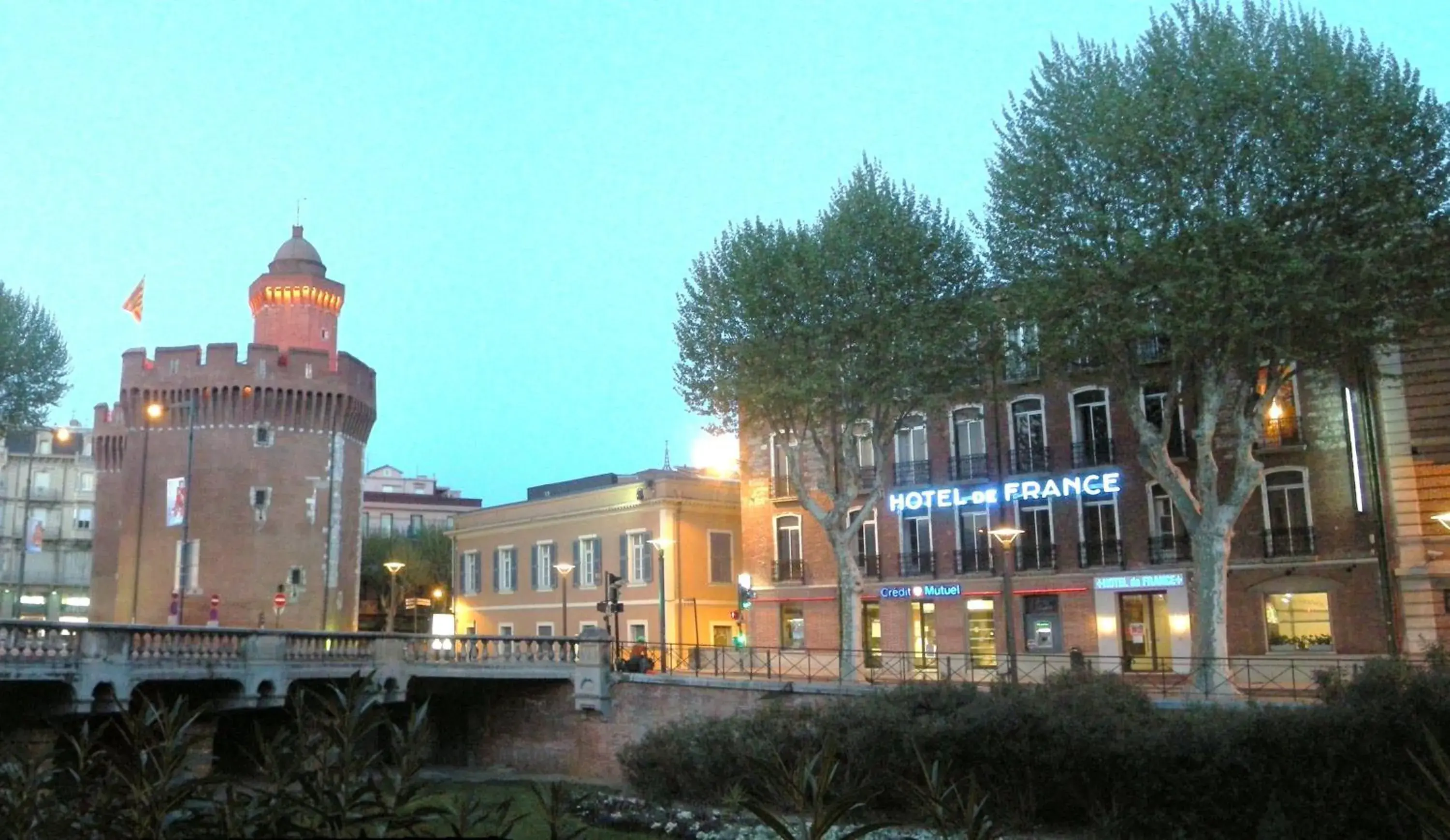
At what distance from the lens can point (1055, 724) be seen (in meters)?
22.5

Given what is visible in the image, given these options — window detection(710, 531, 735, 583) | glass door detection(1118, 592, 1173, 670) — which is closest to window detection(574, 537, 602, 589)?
window detection(710, 531, 735, 583)

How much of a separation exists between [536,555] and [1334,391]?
33.9 meters

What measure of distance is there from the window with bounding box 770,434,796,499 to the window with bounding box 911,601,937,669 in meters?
6.14

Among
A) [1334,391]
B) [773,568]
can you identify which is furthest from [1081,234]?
[773,568]

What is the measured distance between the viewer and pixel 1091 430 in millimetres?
38594

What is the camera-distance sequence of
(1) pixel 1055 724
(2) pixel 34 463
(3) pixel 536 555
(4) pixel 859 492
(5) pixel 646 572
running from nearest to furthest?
(1) pixel 1055 724 < (4) pixel 859 492 < (5) pixel 646 572 < (3) pixel 536 555 < (2) pixel 34 463

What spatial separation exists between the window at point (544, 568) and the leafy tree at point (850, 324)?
68.7 ft

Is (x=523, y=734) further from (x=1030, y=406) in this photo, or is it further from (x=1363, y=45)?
(x=1363, y=45)

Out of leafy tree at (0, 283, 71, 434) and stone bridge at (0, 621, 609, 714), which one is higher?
leafy tree at (0, 283, 71, 434)

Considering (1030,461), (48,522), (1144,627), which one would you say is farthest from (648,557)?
(48,522)

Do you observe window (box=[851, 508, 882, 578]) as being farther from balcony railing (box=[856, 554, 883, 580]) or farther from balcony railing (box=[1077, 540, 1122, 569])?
balcony railing (box=[1077, 540, 1122, 569])

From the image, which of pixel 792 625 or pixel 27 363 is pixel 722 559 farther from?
pixel 27 363

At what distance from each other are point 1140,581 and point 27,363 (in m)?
35.2

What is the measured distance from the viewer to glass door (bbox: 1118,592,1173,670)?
3597 centimetres
